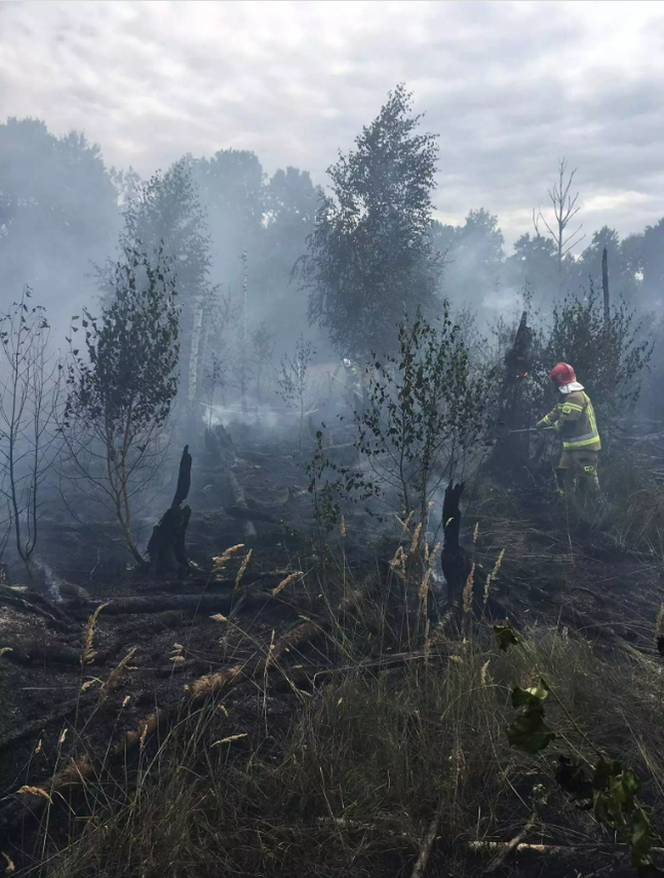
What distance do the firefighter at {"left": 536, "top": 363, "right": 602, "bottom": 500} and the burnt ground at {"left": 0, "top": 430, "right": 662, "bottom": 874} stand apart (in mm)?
742

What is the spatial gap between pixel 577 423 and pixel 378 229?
12723mm

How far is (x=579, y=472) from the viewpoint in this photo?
10.6m

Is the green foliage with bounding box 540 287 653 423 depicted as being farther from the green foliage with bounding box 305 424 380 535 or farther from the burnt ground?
the green foliage with bounding box 305 424 380 535

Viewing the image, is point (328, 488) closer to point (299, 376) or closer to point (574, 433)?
point (574, 433)

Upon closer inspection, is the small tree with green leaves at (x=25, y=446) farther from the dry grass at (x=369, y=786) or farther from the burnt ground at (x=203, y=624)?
the dry grass at (x=369, y=786)

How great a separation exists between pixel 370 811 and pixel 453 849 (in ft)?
1.36

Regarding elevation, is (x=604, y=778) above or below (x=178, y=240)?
below

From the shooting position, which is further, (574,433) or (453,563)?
(574,433)

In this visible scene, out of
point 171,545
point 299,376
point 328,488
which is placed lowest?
point 171,545

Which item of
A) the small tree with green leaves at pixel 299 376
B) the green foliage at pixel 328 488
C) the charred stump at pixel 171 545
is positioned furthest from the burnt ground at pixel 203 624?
the small tree with green leaves at pixel 299 376

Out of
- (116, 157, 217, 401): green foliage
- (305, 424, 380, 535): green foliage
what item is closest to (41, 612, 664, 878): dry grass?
(305, 424, 380, 535): green foliage

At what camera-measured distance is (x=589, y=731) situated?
11.0ft

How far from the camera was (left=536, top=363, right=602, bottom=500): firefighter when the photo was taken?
10250mm

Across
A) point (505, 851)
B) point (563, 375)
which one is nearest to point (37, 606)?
point (505, 851)
